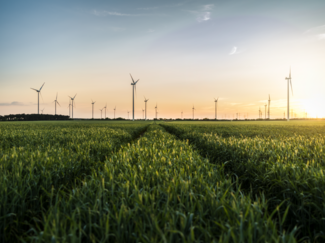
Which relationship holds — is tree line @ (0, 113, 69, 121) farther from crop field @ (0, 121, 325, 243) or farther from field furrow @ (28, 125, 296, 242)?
field furrow @ (28, 125, 296, 242)

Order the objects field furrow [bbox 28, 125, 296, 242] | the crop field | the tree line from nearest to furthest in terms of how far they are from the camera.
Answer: field furrow [bbox 28, 125, 296, 242], the crop field, the tree line

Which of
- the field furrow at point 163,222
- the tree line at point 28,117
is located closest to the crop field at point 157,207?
Answer: the field furrow at point 163,222

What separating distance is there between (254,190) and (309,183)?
1526mm

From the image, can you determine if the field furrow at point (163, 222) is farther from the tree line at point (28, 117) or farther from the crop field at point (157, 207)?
A: the tree line at point (28, 117)

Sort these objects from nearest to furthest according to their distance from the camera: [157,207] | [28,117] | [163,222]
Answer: [163,222], [157,207], [28,117]

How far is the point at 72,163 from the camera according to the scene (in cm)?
543

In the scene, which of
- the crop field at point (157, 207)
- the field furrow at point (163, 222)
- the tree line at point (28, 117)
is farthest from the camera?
the tree line at point (28, 117)

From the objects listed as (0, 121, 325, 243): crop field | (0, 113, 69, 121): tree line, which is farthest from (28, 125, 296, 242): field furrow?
(0, 113, 69, 121): tree line

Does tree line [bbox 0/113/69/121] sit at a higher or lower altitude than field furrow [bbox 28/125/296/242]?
higher

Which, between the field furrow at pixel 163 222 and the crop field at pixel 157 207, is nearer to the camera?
the field furrow at pixel 163 222

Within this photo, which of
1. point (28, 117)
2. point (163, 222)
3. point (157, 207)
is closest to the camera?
point (163, 222)

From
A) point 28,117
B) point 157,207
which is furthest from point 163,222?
point 28,117

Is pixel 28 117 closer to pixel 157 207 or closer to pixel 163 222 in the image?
pixel 157 207

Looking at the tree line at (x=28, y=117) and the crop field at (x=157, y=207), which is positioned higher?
the tree line at (x=28, y=117)
